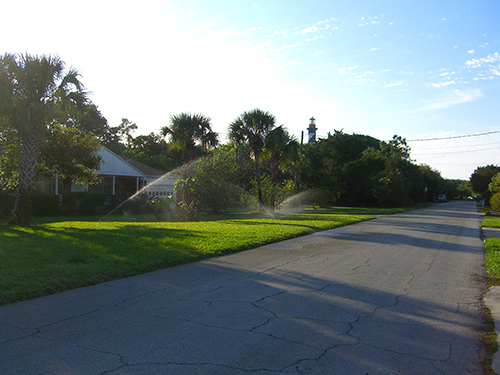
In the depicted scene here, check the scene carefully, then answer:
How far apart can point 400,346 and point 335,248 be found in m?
7.16

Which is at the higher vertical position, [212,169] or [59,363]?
[212,169]

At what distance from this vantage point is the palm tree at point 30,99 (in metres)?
13.8

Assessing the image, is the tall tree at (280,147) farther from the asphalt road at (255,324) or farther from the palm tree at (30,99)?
the asphalt road at (255,324)

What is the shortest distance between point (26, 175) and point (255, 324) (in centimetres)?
1318

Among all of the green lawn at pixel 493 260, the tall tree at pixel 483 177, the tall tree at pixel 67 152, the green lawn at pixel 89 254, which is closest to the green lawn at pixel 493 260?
the green lawn at pixel 493 260

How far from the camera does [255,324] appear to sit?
15.5 feet

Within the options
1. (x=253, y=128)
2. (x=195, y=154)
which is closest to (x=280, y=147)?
(x=253, y=128)

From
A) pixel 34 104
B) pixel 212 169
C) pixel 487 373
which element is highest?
pixel 34 104

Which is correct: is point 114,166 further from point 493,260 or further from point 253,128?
point 493,260

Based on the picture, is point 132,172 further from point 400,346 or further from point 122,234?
point 400,346

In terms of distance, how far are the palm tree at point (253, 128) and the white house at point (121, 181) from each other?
7.30 m

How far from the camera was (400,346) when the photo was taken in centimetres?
422

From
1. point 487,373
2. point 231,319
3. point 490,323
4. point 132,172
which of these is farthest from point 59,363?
point 132,172

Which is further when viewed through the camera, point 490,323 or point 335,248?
point 335,248
